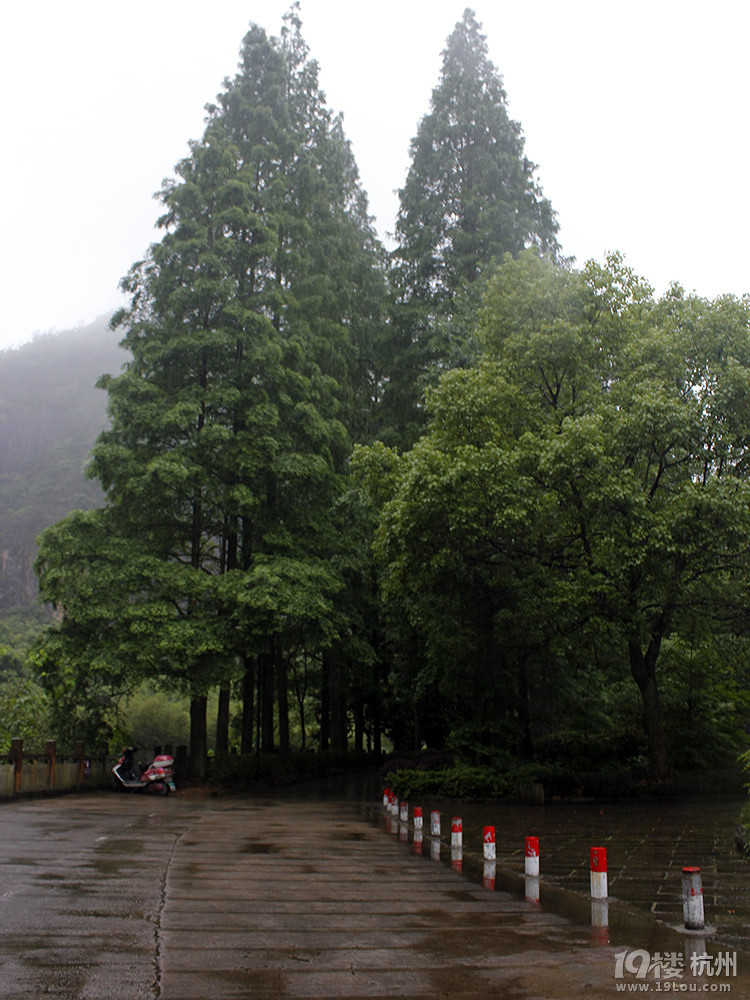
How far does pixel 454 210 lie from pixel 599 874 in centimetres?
2720

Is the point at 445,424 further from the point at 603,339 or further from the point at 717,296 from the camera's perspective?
the point at 717,296

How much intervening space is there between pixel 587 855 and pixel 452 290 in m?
21.8

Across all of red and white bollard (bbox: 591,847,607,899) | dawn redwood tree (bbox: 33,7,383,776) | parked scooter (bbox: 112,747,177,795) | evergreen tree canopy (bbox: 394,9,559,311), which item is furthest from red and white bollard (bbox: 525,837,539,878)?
evergreen tree canopy (bbox: 394,9,559,311)

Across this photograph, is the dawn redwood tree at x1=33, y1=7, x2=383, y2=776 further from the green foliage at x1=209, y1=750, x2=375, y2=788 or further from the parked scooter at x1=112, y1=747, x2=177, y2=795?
the parked scooter at x1=112, y1=747, x2=177, y2=795

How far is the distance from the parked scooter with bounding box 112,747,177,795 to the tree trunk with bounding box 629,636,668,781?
12.8 m

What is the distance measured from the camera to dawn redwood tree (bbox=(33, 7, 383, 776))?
2295 centimetres

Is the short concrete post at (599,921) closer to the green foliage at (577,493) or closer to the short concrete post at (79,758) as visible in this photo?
the green foliage at (577,493)

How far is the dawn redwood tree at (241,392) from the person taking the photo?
22953 millimetres

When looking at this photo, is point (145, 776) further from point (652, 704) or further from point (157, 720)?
point (157, 720)

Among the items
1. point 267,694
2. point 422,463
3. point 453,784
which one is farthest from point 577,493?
point 267,694

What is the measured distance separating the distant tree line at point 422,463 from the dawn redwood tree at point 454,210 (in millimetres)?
117

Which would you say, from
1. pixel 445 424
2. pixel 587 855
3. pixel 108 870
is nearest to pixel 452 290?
pixel 445 424

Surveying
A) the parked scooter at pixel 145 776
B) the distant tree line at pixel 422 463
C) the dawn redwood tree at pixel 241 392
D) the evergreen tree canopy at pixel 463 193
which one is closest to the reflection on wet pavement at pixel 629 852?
the distant tree line at pixel 422 463

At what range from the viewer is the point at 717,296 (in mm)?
18203
